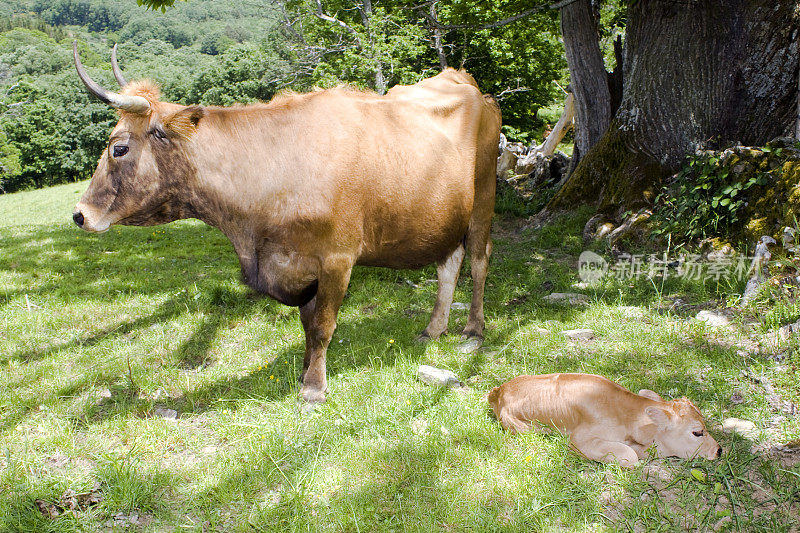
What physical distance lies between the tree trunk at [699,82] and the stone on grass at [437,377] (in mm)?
4287

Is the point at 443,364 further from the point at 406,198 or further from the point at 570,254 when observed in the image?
the point at 570,254

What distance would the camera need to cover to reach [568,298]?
5.74 m

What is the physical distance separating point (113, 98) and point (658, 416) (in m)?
3.70

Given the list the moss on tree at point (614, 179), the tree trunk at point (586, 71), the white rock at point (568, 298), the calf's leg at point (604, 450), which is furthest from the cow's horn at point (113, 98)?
the tree trunk at point (586, 71)

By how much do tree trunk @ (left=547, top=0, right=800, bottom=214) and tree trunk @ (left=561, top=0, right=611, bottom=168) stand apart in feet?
4.95

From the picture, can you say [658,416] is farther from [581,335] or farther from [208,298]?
[208,298]

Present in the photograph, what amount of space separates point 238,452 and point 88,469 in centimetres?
85

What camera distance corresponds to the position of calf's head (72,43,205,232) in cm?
370

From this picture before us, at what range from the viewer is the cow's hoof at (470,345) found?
4.86m

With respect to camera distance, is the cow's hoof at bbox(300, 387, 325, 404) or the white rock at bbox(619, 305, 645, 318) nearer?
the cow's hoof at bbox(300, 387, 325, 404)

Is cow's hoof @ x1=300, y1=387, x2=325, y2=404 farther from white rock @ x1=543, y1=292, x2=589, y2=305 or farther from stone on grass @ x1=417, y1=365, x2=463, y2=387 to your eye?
white rock @ x1=543, y1=292, x2=589, y2=305

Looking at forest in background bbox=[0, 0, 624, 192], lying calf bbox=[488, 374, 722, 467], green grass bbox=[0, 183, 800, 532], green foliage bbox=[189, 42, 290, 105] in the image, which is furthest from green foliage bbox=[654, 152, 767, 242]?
green foliage bbox=[189, 42, 290, 105]
